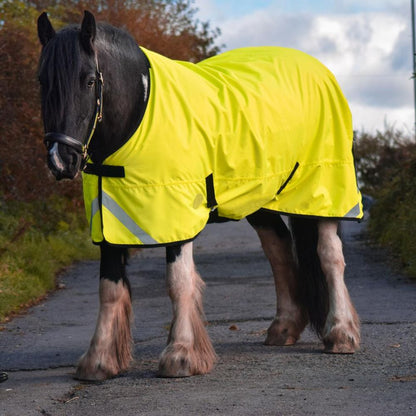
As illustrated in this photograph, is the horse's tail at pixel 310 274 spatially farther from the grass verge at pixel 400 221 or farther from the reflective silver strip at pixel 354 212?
the grass verge at pixel 400 221

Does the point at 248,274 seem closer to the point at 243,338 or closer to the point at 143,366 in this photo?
the point at 243,338

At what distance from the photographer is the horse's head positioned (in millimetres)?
5168

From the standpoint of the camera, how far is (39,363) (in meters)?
6.54

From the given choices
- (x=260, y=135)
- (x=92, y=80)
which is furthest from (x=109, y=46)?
(x=260, y=135)

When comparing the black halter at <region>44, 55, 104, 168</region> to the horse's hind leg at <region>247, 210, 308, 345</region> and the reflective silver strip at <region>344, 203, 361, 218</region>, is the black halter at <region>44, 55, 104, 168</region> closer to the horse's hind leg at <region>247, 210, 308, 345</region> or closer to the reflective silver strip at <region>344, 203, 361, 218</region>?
the horse's hind leg at <region>247, 210, 308, 345</region>

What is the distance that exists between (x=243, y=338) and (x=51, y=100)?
8.94 feet

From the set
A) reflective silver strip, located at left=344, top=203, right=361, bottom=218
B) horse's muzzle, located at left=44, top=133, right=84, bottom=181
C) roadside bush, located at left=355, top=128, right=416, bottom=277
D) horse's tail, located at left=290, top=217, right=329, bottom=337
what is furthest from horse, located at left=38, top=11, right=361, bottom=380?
roadside bush, located at left=355, top=128, right=416, bottom=277

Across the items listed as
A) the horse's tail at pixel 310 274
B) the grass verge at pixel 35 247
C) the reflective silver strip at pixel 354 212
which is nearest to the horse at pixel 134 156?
the horse's tail at pixel 310 274

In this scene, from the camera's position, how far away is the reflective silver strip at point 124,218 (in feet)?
18.6

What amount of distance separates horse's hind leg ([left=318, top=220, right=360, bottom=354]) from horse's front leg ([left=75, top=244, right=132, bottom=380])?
4.83 feet

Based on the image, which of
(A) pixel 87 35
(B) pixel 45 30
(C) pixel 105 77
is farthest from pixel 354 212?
(B) pixel 45 30

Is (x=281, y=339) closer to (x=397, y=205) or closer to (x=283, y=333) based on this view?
(x=283, y=333)

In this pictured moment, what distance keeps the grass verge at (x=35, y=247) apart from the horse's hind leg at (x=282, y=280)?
2.91 metres

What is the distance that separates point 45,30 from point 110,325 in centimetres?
182
